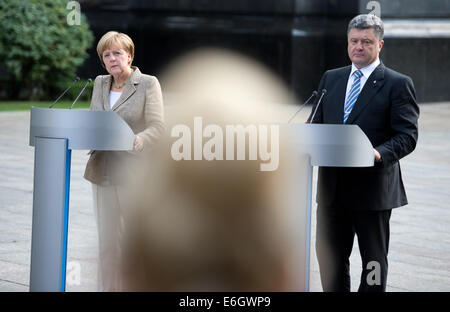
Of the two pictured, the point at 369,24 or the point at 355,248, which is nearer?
the point at 369,24

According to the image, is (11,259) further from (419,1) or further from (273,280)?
(419,1)

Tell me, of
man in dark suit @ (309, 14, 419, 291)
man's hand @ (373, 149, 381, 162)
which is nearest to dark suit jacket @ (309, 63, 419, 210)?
man in dark suit @ (309, 14, 419, 291)

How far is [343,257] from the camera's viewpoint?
482 cm

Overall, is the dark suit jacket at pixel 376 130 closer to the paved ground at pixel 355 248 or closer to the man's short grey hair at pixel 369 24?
the man's short grey hair at pixel 369 24

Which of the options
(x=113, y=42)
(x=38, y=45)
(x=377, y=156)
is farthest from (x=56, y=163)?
(x=38, y=45)

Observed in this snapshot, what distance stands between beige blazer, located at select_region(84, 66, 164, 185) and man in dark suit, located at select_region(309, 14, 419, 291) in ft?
2.72

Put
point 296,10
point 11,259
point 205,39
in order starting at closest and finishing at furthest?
point 11,259 → point 296,10 → point 205,39

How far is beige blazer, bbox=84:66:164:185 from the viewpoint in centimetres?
457

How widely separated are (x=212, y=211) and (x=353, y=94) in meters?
1.08

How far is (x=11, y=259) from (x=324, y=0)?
11.6 m

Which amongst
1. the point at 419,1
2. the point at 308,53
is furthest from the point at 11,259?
the point at 419,1

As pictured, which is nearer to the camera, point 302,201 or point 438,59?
point 302,201

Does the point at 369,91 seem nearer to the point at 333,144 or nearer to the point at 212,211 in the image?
the point at 333,144

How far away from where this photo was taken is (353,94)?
466 centimetres
